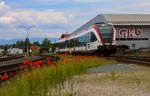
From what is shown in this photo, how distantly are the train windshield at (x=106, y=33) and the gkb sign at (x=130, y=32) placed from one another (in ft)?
93.3

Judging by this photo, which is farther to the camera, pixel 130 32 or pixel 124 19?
pixel 124 19

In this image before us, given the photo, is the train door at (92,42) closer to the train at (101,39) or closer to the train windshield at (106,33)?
the train at (101,39)

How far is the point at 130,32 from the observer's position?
56.7 m

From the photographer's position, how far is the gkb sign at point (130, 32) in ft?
186

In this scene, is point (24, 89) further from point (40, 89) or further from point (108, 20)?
point (108, 20)

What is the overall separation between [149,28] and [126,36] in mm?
6190

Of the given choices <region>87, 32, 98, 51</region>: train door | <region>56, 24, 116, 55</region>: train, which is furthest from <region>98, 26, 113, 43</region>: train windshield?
<region>87, 32, 98, 51</region>: train door

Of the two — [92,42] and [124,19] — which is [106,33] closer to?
[92,42]

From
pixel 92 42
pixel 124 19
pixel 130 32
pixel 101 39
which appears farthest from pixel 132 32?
pixel 101 39

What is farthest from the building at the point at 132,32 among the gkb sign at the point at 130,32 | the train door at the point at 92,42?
the train door at the point at 92,42

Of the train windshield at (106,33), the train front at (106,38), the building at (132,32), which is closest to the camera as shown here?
the train front at (106,38)

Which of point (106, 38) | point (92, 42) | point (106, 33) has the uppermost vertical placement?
point (106, 33)

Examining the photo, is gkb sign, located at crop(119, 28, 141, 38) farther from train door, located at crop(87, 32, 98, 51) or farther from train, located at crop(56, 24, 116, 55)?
train door, located at crop(87, 32, 98, 51)

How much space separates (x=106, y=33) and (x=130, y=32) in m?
29.6
